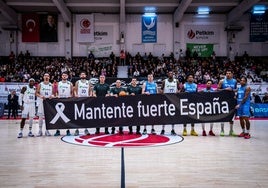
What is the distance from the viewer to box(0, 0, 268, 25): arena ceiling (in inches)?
906

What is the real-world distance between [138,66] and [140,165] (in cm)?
1857

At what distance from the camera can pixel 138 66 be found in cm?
2389

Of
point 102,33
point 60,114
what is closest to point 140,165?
point 60,114

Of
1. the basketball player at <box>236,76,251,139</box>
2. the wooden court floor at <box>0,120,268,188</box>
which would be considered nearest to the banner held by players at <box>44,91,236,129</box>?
the wooden court floor at <box>0,120,268,188</box>

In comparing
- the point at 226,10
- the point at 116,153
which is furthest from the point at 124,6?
the point at 116,153

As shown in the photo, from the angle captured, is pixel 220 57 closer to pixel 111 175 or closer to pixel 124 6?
pixel 124 6

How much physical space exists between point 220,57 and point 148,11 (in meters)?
7.44

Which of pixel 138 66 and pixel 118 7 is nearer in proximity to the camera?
pixel 138 66

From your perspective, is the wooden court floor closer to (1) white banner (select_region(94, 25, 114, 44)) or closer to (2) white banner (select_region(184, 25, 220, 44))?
(1) white banner (select_region(94, 25, 114, 44))

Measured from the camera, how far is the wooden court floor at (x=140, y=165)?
15.3ft

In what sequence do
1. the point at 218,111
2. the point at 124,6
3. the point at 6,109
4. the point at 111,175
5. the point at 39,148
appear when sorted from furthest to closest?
the point at 124,6, the point at 6,109, the point at 218,111, the point at 39,148, the point at 111,175

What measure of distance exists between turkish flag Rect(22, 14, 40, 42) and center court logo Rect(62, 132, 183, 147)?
63.4 feet

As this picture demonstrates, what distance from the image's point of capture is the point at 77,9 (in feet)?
82.4

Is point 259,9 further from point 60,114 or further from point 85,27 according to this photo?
point 60,114
